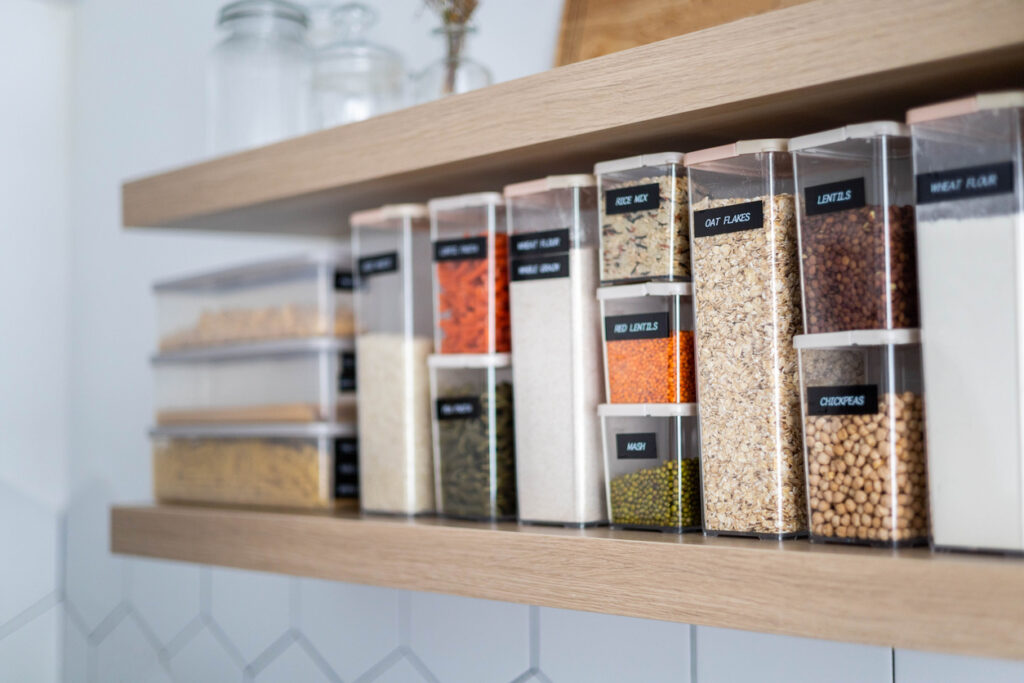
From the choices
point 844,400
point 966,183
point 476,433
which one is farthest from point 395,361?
point 966,183

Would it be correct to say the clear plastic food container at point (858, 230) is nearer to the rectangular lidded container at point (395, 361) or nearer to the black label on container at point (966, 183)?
the black label on container at point (966, 183)

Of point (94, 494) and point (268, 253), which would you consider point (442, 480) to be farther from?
point (94, 494)

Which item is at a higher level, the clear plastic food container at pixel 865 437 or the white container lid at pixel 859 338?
the white container lid at pixel 859 338

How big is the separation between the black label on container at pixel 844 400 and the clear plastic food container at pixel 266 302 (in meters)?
0.63

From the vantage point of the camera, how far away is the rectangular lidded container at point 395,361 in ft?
3.46

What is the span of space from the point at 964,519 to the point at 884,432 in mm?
81

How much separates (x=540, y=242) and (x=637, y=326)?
0.44 feet

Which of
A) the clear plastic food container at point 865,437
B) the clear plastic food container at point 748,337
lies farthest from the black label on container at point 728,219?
the clear plastic food container at point 865,437

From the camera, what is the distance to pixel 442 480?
1.03m

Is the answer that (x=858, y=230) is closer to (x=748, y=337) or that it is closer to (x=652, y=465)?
(x=748, y=337)

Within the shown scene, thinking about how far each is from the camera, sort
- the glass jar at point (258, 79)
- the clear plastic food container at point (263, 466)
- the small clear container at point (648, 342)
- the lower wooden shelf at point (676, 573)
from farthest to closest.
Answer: the glass jar at point (258, 79)
the clear plastic food container at point (263, 466)
the small clear container at point (648, 342)
the lower wooden shelf at point (676, 573)

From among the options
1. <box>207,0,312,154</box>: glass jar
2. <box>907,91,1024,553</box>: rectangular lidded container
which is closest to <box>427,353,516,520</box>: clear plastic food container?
<box>907,91,1024,553</box>: rectangular lidded container

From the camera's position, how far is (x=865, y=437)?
72cm

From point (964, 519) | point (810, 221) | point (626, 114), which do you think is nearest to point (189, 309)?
point (626, 114)
